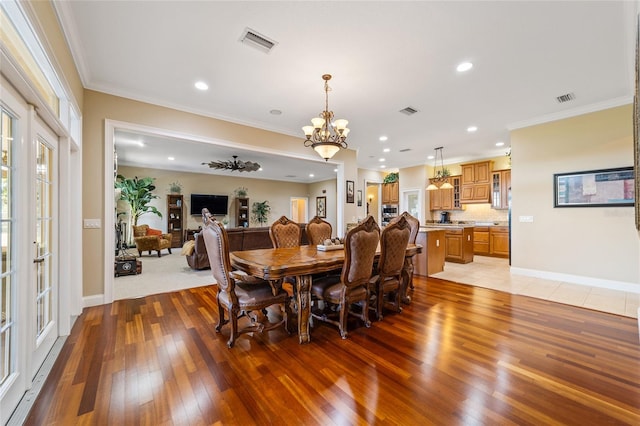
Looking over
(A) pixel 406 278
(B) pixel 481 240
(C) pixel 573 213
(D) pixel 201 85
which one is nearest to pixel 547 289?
(C) pixel 573 213

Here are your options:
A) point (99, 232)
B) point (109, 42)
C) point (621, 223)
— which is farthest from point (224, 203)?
point (621, 223)

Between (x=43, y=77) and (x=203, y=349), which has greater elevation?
(x=43, y=77)


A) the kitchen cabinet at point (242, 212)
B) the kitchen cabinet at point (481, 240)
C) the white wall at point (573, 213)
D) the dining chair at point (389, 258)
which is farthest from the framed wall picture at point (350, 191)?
the kitchen cabinet at point (242, 212)

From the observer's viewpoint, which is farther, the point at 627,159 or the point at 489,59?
the point at 627,159

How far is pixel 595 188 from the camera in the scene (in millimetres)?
4062

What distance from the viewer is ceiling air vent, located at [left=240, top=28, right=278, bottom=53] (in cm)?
237

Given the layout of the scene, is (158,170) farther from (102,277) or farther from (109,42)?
(109,42)

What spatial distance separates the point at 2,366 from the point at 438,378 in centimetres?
270

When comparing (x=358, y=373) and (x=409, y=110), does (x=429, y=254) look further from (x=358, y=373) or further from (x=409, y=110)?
(x=358, y=373)

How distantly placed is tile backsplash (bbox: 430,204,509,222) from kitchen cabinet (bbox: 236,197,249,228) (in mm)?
7496

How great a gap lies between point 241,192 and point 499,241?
351 inches

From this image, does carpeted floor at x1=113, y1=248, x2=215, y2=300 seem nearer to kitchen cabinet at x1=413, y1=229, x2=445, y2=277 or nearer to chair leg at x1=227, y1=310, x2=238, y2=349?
chair leg at x1=227, y1=310, x2=238, y2=349

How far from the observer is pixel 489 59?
2760 millimetres

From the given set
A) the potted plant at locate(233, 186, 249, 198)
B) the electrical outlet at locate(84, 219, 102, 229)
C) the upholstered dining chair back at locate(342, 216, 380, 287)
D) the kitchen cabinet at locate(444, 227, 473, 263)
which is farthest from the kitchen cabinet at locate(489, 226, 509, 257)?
the potted plant at locate(233, 186, 249, 198)
